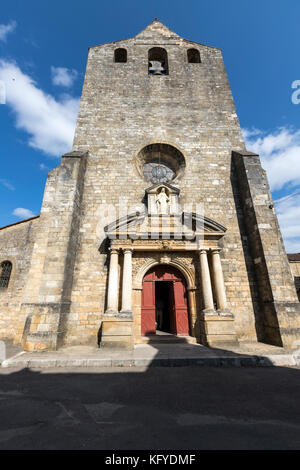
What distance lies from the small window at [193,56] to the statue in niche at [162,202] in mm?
10058

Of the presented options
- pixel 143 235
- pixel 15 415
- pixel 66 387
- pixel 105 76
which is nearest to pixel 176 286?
pixel 143 235

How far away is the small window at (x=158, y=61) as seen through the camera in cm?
1133

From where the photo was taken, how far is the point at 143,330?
21.6 feet

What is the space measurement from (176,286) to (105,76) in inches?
448

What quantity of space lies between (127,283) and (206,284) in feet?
8.27

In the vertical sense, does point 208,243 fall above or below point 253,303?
above

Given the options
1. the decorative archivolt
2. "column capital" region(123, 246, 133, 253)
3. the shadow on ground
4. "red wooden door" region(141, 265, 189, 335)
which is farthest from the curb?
"column capital" region(123, 246, 133, 253)

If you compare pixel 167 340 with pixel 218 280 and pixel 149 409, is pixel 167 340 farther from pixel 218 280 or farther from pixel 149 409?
pixel 149 409

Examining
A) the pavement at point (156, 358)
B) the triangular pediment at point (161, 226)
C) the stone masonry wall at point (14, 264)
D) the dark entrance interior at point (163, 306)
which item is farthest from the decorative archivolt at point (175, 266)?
the stone masonry wall at point (14, 264)

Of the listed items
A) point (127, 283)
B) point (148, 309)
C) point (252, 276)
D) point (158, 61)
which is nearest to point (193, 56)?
point (158, 61)

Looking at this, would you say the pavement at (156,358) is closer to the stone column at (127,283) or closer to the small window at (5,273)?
the stone column at (127,283)
